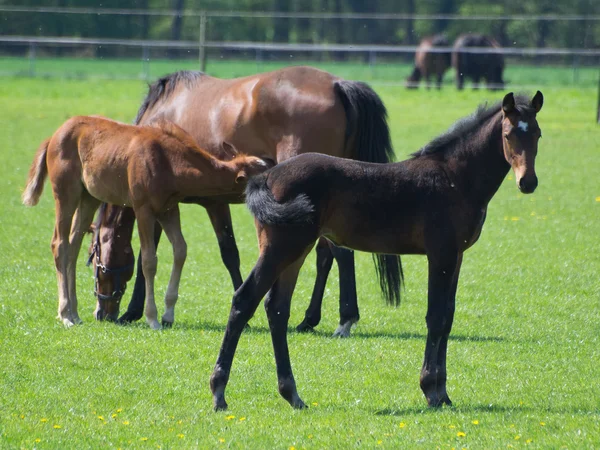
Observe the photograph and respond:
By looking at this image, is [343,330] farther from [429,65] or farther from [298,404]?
[429,65]

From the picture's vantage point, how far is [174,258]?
7.68 meters

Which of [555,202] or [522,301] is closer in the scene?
[522,301]

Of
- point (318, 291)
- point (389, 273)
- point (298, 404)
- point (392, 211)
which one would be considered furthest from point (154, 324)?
point (392, 211)

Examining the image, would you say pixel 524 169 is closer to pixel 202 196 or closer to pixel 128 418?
pixel 128 418

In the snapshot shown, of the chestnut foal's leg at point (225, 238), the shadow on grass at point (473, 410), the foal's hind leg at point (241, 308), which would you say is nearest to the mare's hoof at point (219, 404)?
the foal's hind leg at point (241, 308)

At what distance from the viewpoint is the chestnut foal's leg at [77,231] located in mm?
7828

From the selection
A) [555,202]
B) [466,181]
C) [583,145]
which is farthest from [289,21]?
[466,181]

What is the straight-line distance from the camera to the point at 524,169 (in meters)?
5.18

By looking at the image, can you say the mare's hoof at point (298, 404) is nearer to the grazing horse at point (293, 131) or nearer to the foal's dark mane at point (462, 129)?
the foal's dark mane at point (462, 129)

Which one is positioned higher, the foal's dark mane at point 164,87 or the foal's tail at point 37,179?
the foal's dark mane at point 164,87

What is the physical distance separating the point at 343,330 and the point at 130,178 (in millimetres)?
2117

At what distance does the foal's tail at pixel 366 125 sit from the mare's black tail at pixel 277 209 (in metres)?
2.87

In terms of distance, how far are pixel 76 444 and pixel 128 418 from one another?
0.54 m

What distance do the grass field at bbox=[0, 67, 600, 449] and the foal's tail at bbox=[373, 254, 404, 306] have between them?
38 cm
